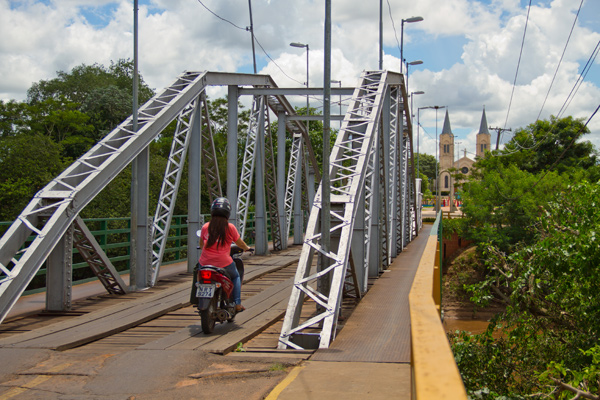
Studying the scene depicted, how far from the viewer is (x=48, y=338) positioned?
715 cm

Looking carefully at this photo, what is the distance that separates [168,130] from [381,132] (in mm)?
33014

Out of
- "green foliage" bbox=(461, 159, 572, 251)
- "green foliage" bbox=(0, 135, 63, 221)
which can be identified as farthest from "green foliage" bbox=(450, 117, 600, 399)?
"green foliage" bbox=(461, 159, 572, 251)

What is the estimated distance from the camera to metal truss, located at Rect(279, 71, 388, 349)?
7043mm

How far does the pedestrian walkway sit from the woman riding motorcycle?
1586 millimetres

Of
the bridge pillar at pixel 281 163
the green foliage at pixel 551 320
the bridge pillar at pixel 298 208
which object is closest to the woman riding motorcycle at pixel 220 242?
the green foliage at pixel 551 320

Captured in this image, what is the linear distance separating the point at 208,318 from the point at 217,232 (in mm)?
1088

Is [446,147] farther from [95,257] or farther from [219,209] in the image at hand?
[219,209]

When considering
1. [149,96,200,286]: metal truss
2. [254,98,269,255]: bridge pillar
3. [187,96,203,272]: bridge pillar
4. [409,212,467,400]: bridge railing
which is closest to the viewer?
[409,212,467,400]: bridge railing

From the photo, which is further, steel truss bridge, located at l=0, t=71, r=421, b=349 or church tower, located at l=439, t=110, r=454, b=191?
church tower, located at l=439, t=110, r=454, b=191

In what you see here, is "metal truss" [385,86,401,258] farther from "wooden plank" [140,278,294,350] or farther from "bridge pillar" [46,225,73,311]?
"bridge pillar" [46,225,73,311]

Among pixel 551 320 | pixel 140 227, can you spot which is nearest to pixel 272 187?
pixel 140 227

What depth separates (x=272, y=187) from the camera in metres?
21.0

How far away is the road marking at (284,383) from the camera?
4.74 m

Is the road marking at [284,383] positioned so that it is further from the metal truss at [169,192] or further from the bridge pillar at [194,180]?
the bridge pillar at [194,180]
